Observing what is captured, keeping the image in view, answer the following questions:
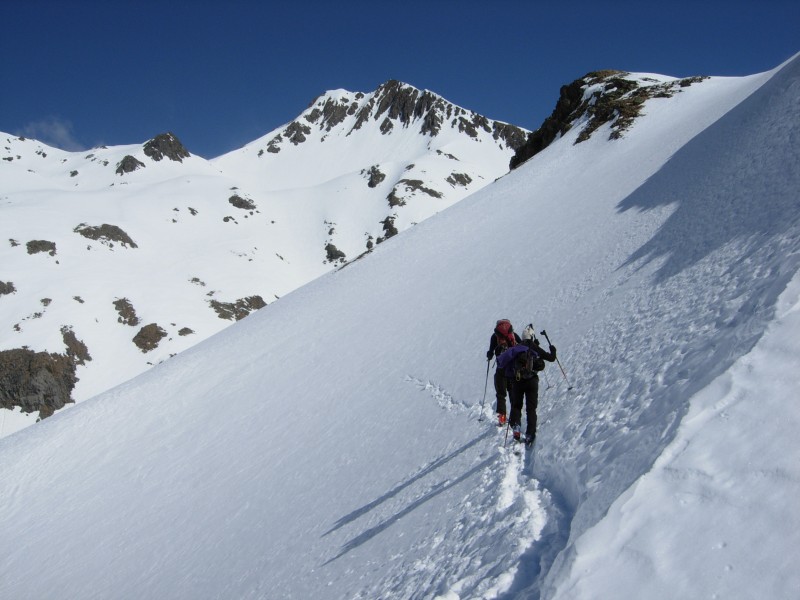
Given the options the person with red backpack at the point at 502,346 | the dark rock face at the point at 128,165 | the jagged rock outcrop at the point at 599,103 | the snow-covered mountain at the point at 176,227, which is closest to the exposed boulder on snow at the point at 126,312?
the snow-covered mountain at the point at 176,227

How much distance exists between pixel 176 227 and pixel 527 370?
117m

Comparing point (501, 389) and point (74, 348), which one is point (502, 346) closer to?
point (501, 389)

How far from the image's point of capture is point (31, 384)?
5959 centimetres

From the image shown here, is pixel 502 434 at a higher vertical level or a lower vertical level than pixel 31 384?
lower

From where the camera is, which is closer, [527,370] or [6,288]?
[527,370]

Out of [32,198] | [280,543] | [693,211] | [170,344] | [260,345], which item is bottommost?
[280,543]

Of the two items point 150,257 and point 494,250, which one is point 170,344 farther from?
point 494,250

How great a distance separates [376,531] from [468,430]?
2.69 meters

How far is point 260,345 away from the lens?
26.5 metres

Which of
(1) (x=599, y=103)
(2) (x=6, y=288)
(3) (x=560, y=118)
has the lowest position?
(1) (x=599, y=103)

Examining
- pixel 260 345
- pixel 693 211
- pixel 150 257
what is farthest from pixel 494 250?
pixel 150 257

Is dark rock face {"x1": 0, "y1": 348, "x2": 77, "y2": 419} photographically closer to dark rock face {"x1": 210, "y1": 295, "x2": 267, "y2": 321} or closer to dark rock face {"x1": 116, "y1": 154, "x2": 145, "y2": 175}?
dark rock face {"x1": 210, "y1": 295, "x2": 267, "y2": 321}

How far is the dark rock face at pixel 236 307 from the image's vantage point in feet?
265

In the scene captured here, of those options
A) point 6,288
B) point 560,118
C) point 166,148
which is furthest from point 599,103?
point 166,148
